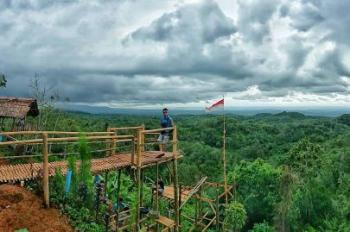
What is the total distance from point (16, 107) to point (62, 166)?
9748 millimetres

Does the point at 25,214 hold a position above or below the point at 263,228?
above

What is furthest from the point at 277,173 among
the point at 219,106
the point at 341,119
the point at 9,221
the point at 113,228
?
the point at 341,119

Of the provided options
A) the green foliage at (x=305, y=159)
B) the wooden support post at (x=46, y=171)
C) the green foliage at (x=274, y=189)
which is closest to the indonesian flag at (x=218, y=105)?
the green foliage at (x=274, y=189)

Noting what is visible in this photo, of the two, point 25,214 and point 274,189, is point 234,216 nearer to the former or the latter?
point 274,189

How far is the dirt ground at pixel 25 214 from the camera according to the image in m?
9.62

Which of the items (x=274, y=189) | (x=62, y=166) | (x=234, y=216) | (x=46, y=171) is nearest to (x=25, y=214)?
(x=46, y=171)

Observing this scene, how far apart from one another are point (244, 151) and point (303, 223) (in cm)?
3274

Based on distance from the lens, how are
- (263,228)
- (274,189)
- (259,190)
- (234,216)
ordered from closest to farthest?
(234,216)
(263,228)
(274,189)
(259,190)

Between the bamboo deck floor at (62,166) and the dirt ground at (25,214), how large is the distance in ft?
1.09

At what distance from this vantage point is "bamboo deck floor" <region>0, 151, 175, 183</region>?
10484 millimetres

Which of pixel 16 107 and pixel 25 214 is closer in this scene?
pixel 25 214

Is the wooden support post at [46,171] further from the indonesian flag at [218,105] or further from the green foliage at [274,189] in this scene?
the indonesian flag at [218,105]

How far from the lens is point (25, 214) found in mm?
9828

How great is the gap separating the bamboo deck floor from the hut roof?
7659 mm
